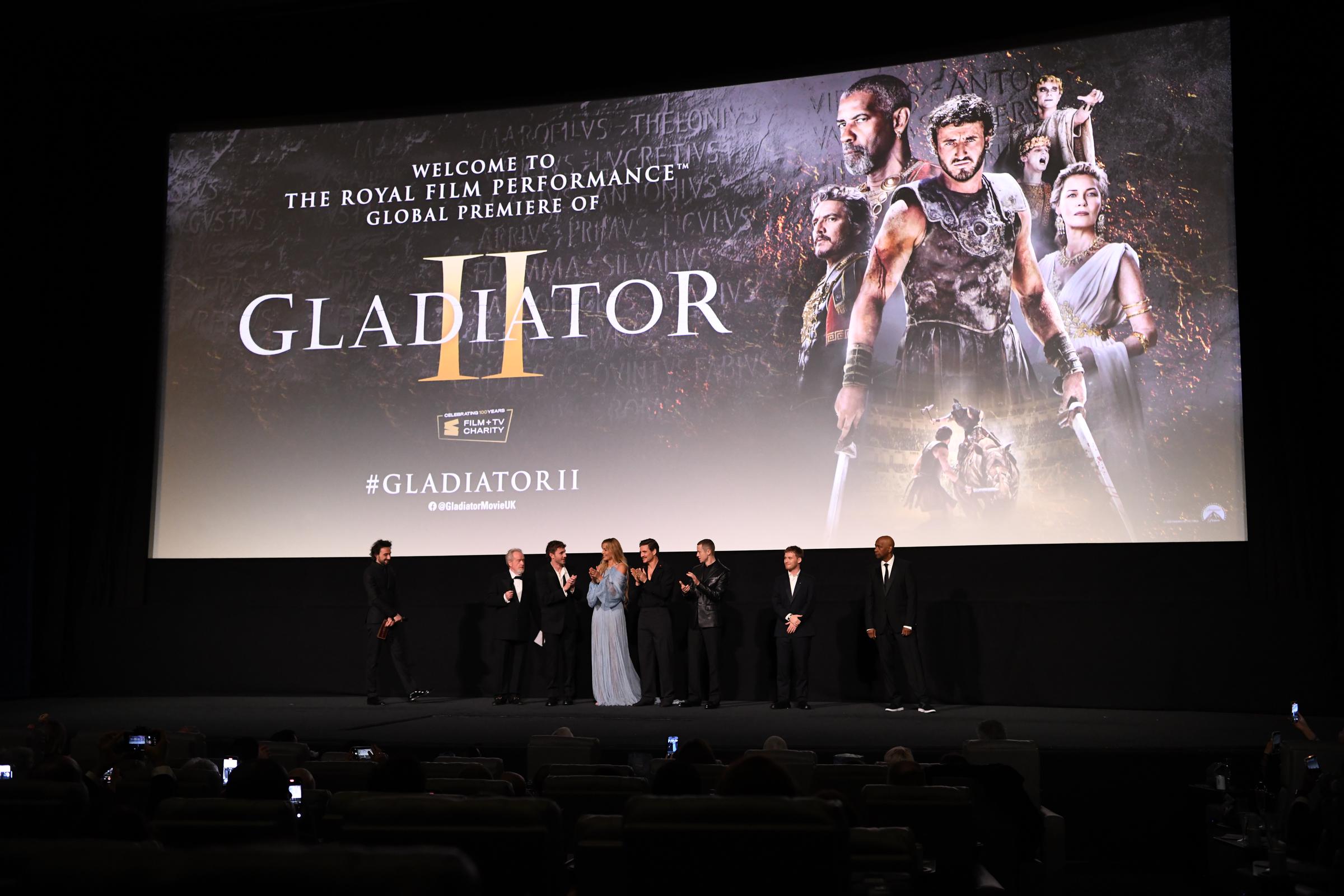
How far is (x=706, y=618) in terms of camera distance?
9633 millimetres

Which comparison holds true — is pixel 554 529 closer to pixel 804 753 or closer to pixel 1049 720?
pixel 1049 720

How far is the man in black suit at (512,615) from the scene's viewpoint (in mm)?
10102

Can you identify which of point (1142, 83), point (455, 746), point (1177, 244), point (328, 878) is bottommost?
point (455, 746)

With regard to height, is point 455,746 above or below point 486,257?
below

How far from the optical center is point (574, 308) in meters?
10.9

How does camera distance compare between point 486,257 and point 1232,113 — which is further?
point 486,257

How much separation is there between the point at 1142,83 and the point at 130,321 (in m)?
9.39

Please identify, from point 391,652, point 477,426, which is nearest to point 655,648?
point 391,652

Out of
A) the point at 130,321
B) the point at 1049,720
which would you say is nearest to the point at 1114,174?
the point at 1049,720

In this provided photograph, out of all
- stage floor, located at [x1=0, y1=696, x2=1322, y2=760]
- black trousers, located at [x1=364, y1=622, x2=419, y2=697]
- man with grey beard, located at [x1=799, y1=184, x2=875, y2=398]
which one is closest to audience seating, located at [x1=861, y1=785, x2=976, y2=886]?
stage floor, located at [x1=0, y1=696, x2=1322, y2=760]

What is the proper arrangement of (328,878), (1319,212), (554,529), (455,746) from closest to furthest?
(328,878)
(455,746)
(1319,212)
(554,529)

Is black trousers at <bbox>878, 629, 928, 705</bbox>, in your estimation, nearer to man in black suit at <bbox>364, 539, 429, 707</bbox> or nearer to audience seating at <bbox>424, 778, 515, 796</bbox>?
man in black suit at <bbox>364, 539, 429, 707</bbox>

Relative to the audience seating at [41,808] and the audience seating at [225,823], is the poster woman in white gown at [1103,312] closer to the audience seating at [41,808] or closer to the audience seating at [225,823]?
the audience seating at [225,823]

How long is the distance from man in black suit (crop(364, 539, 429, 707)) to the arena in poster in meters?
0.86
